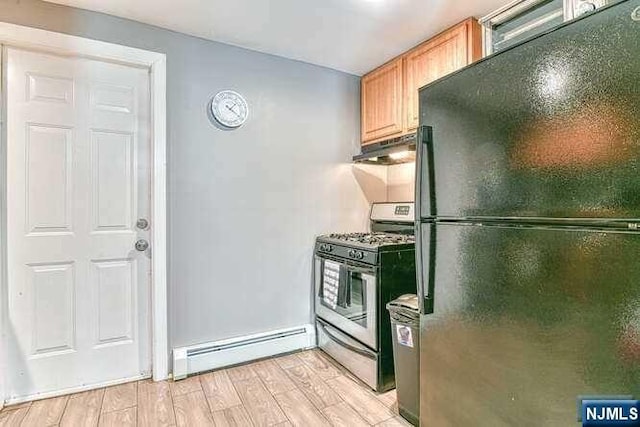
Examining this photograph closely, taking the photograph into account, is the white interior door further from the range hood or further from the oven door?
the range hood

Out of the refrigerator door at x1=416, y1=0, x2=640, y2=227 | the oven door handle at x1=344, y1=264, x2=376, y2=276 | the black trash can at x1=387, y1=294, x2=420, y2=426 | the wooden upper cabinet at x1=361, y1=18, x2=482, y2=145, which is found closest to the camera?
the refrigerator door at x1=416, y1=0, x2=640, y2=227

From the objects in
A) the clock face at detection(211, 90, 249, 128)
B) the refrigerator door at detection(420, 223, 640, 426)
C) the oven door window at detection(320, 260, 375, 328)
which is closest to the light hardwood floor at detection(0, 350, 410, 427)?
the oven door window at detection(320, 260, 375, 328)

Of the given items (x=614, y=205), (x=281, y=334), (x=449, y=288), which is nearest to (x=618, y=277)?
(x=614, y=205)

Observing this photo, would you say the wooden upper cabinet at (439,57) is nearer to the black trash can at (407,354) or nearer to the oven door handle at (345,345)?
the black trash can at (407,354)

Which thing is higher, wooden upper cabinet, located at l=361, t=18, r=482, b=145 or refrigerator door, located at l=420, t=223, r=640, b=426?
wooden upper cabinet, located at l=361, t=18, r=482, b=145

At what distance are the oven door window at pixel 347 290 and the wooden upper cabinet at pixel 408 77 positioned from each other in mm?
1127

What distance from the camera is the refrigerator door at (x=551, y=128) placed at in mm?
862

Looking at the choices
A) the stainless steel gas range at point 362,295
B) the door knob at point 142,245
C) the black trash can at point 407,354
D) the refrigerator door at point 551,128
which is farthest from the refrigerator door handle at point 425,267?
the door knob at point 142,245

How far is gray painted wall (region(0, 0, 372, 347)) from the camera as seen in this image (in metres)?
2.27

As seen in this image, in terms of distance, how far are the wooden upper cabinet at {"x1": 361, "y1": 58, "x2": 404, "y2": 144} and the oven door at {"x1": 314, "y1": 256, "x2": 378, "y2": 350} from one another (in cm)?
115

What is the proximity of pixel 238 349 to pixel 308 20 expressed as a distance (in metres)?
2.33

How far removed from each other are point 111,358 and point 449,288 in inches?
85.5

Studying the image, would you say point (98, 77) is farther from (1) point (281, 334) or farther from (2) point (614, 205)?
(2) point (614, 205)

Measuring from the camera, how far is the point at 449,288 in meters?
1.39
